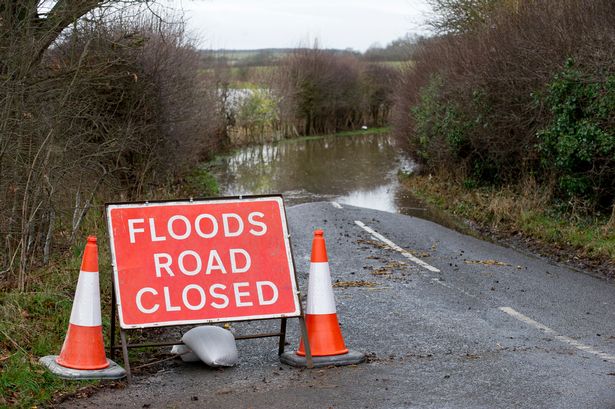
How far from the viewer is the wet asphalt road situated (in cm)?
639

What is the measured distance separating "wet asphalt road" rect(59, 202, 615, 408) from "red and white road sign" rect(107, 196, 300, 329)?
1.61 feet

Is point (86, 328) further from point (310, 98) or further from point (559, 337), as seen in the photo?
point (310, 98)

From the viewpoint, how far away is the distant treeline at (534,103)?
51.5 feet

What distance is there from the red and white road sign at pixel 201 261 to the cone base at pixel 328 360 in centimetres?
34

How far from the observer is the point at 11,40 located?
9680 millimetres

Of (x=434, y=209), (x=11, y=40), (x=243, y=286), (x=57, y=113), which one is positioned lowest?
(x=434, y=209)

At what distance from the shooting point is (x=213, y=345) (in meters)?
7.29

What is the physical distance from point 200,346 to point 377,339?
178 centimetres

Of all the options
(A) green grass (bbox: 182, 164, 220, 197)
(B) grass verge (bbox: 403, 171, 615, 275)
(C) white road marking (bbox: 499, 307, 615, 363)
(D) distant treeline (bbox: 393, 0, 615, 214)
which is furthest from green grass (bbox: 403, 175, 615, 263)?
A: (A) green grass (bbox: 182, 164, 220, 197)

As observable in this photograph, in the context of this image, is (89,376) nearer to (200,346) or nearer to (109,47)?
(200,346)

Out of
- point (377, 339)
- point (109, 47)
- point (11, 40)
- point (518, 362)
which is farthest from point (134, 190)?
point (518, 362)

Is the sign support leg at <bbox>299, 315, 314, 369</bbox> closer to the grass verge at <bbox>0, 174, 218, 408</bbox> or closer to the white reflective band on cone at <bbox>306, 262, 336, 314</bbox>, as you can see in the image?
the white reflective band on cone at <bbox>306, 262, 336, 314</bbox>

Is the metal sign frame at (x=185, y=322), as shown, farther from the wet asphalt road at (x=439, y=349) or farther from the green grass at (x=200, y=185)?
the green grass at (x=200, y=185)

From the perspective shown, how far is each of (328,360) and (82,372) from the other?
185 cm
